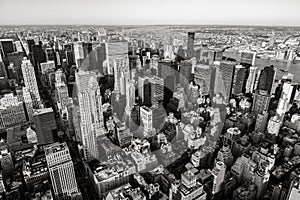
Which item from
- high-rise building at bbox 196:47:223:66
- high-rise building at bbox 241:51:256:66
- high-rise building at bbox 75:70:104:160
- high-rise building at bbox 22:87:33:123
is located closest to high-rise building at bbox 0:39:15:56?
high-rise building at bbox 22:87:33:123

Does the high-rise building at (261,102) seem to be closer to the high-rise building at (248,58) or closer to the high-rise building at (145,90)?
the high-rise building at (145,90)

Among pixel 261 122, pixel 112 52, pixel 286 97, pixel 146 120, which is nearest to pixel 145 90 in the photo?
pixel 146 120

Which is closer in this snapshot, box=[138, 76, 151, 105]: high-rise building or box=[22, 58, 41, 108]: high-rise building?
box=[138, 76, 151, 105]: high-rise building

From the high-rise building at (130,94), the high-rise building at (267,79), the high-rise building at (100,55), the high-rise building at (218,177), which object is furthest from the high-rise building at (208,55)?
the high-rise building at (218,177)

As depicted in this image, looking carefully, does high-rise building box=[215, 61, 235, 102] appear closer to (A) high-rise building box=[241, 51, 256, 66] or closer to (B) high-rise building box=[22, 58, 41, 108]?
(A) high-rise building box=[241, 51, 256, 66]

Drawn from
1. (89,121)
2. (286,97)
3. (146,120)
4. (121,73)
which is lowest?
(146,120)

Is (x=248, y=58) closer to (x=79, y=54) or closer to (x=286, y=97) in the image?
(x=286, y=97)
